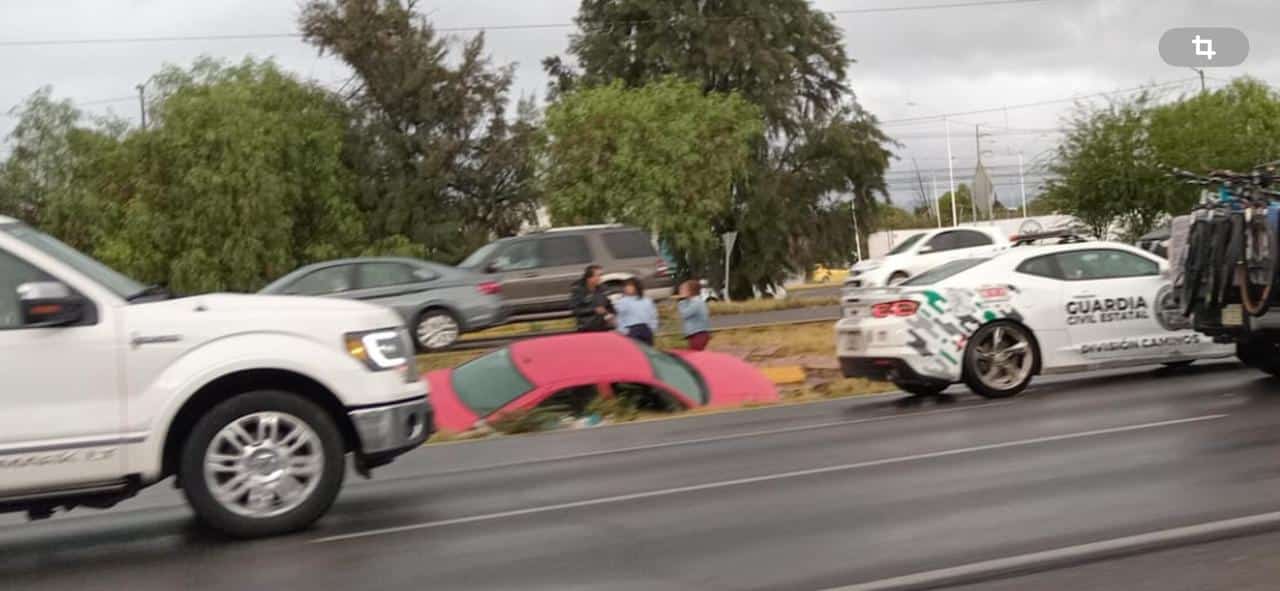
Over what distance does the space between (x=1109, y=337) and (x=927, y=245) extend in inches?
602

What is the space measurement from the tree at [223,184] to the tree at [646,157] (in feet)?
28.8

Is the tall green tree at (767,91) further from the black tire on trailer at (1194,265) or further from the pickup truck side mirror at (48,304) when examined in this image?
the pickup truck side mirror at (48,304)

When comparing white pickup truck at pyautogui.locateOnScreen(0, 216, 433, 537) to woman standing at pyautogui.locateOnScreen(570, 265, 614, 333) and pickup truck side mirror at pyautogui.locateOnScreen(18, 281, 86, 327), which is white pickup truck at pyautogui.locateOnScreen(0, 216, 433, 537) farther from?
woman standing at pyautogui.locateOnScreen(570, 265, 614, 333)

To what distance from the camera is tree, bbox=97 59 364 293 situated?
49.5m

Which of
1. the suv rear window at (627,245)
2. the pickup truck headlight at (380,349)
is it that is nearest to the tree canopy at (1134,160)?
the suv rear window at (627,245)

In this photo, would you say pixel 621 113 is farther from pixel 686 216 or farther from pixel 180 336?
pixel 180 336

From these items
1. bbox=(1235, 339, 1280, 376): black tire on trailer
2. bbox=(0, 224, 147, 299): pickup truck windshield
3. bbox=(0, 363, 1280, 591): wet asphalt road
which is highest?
bbox=(0, 224, 147, 299): pickup truck windshield

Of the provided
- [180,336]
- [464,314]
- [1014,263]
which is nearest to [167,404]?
[180,336]

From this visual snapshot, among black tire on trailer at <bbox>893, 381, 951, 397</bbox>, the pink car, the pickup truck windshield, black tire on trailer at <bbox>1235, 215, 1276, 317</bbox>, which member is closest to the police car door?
black tire on trailer at <bbox>893, 381, 951, 397</bbox>

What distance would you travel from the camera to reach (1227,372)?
1508 centimetres

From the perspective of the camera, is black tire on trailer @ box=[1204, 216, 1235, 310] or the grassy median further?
the grassy median

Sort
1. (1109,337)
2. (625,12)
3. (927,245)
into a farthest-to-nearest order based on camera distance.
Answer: (625,12), (927,245), (1109,337)

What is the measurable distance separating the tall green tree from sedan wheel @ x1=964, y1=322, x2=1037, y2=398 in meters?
37.8

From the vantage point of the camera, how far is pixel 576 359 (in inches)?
608
